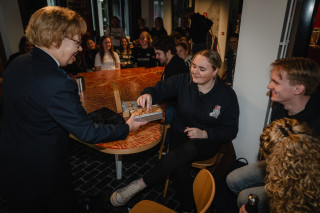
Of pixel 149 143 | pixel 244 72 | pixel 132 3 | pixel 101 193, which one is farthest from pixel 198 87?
pixel 132 3

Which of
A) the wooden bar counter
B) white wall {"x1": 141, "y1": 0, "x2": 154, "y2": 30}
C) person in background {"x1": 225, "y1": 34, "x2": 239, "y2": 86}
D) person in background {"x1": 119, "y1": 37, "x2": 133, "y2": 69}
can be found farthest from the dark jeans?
white wall {"x1": 141, "y1": 0, "x2": 154, "y2": 30}

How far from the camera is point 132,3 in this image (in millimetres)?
8797

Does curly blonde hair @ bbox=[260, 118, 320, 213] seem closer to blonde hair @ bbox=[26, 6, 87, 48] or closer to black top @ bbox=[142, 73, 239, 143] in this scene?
black top @ bbox=[142, 73, 239, 143]

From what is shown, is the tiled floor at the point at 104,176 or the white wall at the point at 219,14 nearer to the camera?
the tiled floor at the point at 104,176

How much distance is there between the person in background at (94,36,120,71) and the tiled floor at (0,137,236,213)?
1.94 meters

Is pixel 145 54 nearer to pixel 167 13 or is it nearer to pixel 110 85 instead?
pixel 110 85

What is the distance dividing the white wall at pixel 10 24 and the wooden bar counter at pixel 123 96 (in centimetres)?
243

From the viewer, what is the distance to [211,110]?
201 cm

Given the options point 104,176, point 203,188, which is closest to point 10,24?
point 104,176

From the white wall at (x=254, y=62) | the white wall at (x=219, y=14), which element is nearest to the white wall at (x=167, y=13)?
the white wall at (x=219, y=14)

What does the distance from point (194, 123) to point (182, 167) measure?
469 millimetres

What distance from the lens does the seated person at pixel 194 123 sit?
1844 millimetres

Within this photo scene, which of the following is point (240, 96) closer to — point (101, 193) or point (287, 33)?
point (287, 33)

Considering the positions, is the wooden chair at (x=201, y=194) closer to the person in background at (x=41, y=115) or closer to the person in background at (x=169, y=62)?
the person in background at (x=41, y=115)
